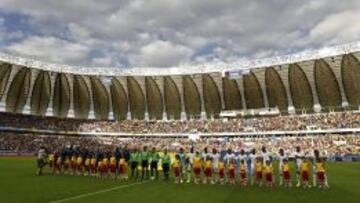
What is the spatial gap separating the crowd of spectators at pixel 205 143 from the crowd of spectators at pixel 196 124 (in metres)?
2.41

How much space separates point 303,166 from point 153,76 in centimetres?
6116

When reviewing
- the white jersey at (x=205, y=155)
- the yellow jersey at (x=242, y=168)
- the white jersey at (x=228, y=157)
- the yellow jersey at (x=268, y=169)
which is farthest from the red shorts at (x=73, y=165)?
the yellow jersey at (x=268, y=169)

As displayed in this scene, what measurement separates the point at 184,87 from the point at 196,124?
27.0 feet

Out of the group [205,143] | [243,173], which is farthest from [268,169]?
[205,143]

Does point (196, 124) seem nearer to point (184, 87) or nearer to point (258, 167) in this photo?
point (184, 87)

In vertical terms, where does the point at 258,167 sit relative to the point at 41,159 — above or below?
below

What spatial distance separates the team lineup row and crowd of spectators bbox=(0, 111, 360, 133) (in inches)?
1701

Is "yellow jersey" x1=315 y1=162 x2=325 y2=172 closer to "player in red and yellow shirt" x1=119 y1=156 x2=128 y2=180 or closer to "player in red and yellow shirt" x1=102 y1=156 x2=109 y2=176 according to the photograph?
"player in red and yellow shirt" x1=119 y1=156 x2=128 y2=180

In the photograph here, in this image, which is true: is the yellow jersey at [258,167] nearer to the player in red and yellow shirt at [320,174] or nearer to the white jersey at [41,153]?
the player in red and yellow shirt at [320,174]

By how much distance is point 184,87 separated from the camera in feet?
268

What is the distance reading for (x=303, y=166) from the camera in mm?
20328

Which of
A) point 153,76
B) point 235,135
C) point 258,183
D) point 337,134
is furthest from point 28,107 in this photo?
point 258,183

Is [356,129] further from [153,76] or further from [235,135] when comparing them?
[153,76]

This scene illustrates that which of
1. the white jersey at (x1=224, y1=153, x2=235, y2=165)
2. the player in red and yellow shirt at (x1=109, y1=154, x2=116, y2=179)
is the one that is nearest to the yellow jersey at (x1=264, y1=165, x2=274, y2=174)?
the white jersey at (x1=224, y1=153, x2=235, y2=165)
